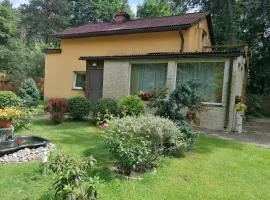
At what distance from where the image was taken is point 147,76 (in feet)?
46.9

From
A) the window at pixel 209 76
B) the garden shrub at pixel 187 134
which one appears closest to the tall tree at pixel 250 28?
the window at pixel 209 76

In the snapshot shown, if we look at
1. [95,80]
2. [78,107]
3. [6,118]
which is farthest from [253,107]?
[6,118]

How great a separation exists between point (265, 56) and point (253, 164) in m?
20.0

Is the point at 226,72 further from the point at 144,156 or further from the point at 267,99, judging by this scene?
the point at 267,99

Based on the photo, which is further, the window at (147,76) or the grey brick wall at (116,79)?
the grey brick wall at (116,79)

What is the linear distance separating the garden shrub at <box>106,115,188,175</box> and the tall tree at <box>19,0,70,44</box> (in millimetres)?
35952

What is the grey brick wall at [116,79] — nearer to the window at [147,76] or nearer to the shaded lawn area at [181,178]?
the window at [147,76]

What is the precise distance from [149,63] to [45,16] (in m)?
31.3

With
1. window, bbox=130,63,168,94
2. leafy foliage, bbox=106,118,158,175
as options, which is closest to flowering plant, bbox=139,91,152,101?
window, bbox=130,63,168,94

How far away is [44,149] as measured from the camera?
7883 millimetres

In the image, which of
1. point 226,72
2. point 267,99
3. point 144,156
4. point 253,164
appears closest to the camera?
point 144,156

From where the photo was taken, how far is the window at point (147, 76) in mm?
13898

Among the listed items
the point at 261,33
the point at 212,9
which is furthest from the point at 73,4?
the point at 261,33

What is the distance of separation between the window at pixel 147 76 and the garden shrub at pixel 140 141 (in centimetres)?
652
